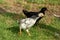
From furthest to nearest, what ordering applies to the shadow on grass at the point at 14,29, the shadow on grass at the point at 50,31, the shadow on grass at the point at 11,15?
the shadow on grass at the point at 11,15, the shadow on grass at the point at 50,31, the shadow on grass at the point at 14,29

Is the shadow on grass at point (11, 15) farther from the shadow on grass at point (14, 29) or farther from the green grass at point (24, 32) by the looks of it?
the shadow on grass at point (14, 29)

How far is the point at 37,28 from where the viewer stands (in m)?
8.84

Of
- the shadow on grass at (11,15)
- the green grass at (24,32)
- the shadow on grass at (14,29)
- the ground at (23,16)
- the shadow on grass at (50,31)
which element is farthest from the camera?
the shadow on grass at (11,15)

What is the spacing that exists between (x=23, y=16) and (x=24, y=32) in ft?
6.11

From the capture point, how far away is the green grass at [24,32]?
7.92 metres

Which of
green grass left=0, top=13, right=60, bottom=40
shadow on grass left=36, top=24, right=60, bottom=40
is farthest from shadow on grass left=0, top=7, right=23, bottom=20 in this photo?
shadow on grass left=36, top=24, right=60, bottom=40

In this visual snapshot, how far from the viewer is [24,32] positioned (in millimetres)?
8172

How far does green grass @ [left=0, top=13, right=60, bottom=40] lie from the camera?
792 cm

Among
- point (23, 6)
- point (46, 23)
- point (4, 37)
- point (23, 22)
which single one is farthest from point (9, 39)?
point (23, 6)

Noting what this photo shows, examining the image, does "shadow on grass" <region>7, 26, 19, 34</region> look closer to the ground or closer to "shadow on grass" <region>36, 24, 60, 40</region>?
the ground

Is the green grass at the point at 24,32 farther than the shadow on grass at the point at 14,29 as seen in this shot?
No

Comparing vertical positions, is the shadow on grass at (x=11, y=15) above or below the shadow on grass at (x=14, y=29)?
below

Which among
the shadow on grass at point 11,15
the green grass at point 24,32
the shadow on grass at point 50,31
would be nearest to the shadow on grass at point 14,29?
the green grass at point 24,32

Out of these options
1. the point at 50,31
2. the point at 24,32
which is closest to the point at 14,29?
the point at 24,32
